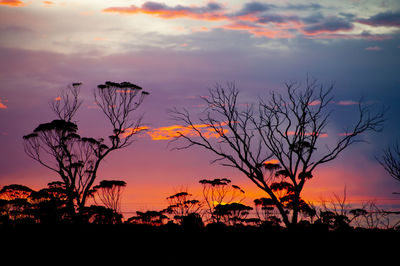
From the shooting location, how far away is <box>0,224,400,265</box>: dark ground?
1200 centimetres

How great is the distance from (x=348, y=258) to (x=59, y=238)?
10.8 m

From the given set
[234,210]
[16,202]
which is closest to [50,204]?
[16,202]

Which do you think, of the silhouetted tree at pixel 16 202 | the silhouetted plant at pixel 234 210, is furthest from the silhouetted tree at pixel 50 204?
the silhouetted plant at pixel 234 210

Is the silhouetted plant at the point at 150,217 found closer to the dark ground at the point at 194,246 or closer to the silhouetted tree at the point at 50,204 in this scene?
the silhouetted tree at the point at 50,204

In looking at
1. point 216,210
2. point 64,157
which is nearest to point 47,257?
point 216,210

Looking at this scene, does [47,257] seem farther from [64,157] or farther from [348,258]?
[64,157]

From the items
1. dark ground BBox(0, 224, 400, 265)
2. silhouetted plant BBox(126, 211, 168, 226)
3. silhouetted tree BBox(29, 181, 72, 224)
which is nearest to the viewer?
dark ground BBox(0, 224, 400, 265)

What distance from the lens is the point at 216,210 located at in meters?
28.3

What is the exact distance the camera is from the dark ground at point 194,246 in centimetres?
1200

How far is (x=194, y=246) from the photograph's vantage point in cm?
1384

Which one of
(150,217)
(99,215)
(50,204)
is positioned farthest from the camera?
(150,217)

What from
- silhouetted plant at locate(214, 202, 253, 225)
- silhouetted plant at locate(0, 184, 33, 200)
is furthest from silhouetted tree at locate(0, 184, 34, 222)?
silhouetted plant at locate(214, 202, 253, 225)

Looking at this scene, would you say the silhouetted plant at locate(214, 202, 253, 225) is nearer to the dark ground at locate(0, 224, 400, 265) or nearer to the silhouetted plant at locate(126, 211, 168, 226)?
the silhouetted plant at locate(126, 211, 168, 226)

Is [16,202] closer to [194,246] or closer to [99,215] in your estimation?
[99,215]
